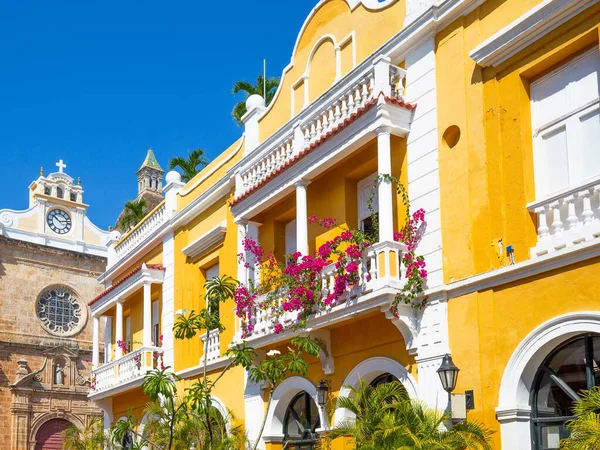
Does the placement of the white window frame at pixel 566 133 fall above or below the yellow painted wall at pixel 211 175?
below

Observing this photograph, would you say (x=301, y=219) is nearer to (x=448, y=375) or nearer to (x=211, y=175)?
(x=448, y=375)

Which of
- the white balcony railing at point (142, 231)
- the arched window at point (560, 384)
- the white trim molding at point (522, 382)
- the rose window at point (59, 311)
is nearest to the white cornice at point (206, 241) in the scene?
the white balcony railing at point (142, 231)

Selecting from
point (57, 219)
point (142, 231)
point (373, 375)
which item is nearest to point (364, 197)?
point (373, 375)

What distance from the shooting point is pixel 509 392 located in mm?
9398

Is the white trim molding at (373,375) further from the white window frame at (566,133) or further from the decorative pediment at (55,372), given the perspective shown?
the decorative pediment at (55,372)

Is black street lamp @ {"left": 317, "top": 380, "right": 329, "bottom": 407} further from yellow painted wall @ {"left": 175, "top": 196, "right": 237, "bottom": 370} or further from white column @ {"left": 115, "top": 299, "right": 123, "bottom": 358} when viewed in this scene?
white column @ {"left": 115, "top": 299, "right": 123, "bottom": 358}

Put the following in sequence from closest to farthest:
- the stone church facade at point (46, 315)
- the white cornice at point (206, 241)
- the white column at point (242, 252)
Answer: the white column at point (242, 252) < the white cornice at point (206, 241) < the stone church facade at point (46, 315)

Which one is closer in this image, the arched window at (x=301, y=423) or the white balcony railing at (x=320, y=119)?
the white balcony railing at (x=320, y=119)

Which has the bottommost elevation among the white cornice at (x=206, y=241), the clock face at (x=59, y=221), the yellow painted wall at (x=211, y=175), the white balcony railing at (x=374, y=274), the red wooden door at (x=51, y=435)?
the red wooden door at (x=51, y=435)

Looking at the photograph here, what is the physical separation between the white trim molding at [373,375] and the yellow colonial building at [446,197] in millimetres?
29

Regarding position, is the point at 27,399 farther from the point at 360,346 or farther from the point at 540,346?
the point at 540,346

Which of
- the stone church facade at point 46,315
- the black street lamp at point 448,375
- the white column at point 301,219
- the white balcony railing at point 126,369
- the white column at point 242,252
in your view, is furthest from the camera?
the stone church facade at point 46,315

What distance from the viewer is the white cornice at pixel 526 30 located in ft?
30.8

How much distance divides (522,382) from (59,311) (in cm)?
2986
